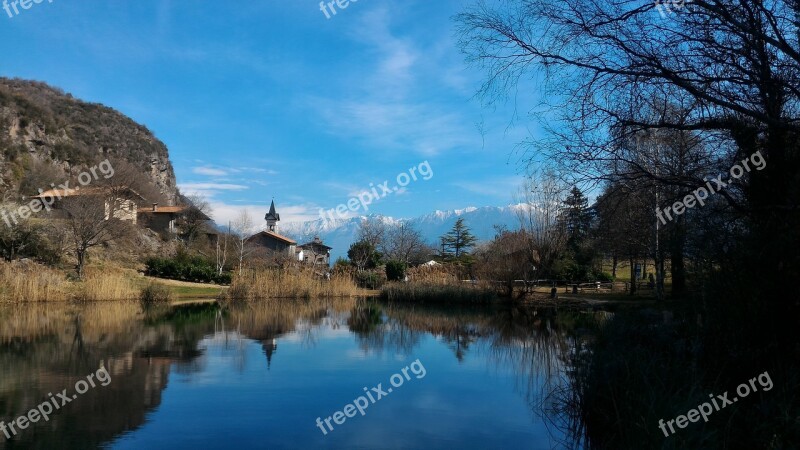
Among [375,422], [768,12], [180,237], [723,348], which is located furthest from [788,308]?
[180,237]

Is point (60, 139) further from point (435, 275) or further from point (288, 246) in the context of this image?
point (435, 275)

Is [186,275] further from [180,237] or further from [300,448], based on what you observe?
[300,448]

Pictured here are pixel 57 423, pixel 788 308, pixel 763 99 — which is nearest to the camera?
pixel 788 308

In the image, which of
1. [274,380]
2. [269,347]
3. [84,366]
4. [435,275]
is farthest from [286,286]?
[274,380]

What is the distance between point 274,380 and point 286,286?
791 inches

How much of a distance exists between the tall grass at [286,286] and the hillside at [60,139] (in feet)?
75.6

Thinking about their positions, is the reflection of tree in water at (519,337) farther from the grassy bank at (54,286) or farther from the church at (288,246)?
the church at (288,246)

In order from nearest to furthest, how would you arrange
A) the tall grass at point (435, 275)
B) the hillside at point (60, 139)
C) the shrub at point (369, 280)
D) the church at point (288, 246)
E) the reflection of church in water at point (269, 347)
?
the reflection of church in water at point (269, 347)
the tall grass at point (435, 275)
the shrub at point (369, 280)
the hillside at point (60, 139)
the church at point (288, 246)

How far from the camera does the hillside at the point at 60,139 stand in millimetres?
48531

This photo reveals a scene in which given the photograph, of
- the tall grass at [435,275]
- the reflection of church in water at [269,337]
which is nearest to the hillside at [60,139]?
the tall grass at [435,275]

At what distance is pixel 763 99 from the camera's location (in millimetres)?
5984

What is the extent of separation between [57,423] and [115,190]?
116 ft

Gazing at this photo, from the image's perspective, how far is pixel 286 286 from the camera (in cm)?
2962

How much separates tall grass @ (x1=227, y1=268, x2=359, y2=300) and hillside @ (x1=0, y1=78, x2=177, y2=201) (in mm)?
23053
